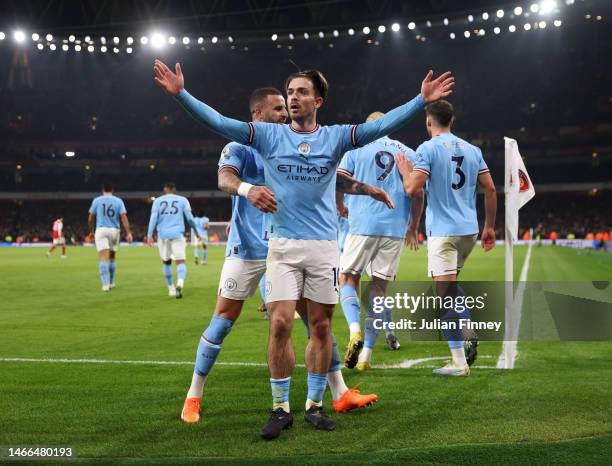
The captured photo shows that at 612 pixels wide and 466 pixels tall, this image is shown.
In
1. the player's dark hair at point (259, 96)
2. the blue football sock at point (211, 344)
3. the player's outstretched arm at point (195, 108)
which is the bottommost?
the blue football sock at point (211, 344)

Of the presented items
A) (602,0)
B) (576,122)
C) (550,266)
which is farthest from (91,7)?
(576,122)

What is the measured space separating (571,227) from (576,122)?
10.0m

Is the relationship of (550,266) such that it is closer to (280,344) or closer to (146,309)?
(146,309)

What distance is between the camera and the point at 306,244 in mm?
4426

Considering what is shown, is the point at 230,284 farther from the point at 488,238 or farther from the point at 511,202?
the point at 511,202

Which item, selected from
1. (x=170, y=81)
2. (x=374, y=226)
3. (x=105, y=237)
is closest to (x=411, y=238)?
(x=374, y=226)

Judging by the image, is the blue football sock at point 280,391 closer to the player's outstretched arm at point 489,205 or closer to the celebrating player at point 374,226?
the celebrating player at point 374,226

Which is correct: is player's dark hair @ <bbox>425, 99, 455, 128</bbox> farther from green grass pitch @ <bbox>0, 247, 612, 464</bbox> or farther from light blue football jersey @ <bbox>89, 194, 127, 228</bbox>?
light blue football jersey @ <bbox>89, 194, 127, 228</bbox>

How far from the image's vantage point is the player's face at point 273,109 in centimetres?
517

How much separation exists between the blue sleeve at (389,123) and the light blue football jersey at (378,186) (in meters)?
2.41

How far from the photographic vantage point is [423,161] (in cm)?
624

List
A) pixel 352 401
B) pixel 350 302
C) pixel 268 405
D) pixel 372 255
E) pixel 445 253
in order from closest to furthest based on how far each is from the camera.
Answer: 1. pixel 352 401
2. pixel 268 405
3. pixel 445 253
4. pixel 350 302
5. pixel 372 255

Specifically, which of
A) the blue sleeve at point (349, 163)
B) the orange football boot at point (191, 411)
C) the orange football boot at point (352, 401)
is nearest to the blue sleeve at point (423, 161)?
the blue sleeve at point (349, 163)

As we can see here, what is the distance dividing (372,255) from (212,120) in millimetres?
3151
